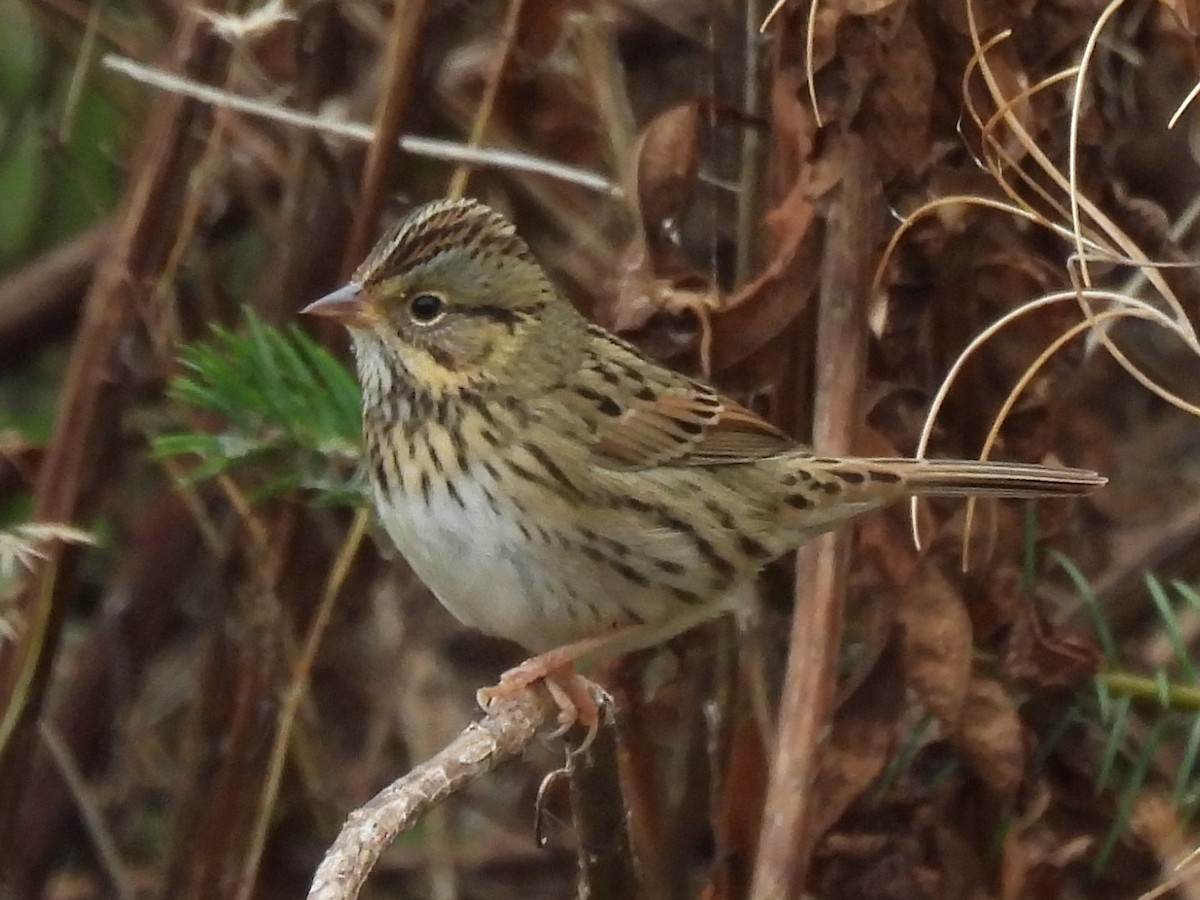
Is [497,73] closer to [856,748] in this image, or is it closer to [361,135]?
[361,135]

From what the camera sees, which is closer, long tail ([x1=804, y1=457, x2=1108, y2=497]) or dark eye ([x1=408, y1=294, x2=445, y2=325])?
long tail ([x1=804, y1=457, x2=1108, y2=497])

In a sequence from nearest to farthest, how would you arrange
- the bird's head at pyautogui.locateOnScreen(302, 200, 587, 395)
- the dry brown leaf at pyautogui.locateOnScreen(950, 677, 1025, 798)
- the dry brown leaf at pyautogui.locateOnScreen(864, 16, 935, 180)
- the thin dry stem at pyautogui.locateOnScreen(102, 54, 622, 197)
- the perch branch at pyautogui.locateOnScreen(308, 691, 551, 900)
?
the perch branch at pyautogui.locateOnScreen(308, 691, 551, 900), the dry brown leaf at pyautogui.locateOnScreen(864, 16, 935, 180), the dry brown leaf at pyautogui.locateOnScreen(950, 677, 1025, 798), the bird's head at pyautogui.locateOnScreen(302, 200, 587, 395), the thin dry stem at pyautogui.locateOnScreen(102, 54, 622, 197)

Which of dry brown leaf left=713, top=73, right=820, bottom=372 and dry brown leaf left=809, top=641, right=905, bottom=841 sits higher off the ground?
dry brown leaf left=713, top=73, right=820, bottom=372

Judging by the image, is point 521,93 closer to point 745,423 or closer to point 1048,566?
point 745,423

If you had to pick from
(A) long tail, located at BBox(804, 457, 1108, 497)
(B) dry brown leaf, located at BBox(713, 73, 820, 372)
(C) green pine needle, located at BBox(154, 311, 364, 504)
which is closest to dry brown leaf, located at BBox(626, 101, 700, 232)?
(B) dry brown leaf, located at BBox(713, 73, 820, 372)

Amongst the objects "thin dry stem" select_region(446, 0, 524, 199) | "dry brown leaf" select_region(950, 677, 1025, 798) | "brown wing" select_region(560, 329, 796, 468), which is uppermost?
"thin dry stem" select_region(446, 0, 524, 199)

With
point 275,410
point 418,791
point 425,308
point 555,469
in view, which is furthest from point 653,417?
point 418,791

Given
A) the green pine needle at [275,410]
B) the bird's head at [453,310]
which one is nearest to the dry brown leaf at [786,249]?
the bird's head at [453,310]

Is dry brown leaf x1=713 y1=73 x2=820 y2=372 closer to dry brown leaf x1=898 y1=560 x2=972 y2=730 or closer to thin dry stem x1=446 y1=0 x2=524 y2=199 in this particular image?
dry brown leaf x1=898 y1=560 x2=972 y2=730
